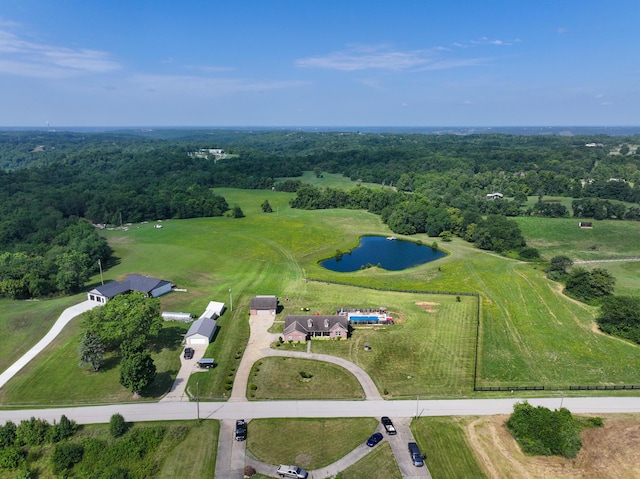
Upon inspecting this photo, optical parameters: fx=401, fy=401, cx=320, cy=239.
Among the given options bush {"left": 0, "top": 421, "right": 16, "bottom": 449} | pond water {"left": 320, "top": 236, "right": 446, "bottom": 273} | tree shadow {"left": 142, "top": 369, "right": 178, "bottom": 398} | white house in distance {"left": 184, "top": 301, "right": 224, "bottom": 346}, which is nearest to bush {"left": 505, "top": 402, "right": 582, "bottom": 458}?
tree shadow {"left": 142, "top": 369, "right": 178, "bottom": 398}

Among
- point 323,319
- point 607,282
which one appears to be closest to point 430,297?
point 323,319

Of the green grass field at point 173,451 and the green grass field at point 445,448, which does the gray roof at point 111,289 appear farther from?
the green grass field at point 445,448

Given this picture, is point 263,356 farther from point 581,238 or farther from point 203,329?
point 581,238

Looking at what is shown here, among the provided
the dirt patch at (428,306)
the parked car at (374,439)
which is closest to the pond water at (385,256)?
the dirt patch at (428,306)

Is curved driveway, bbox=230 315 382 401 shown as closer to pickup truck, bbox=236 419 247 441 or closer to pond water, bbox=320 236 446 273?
pickup truck, bbox=236 419 247 441

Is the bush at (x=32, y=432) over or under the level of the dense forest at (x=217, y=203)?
under

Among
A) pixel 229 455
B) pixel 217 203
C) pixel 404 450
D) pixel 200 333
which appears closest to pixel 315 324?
pixel 200 333
